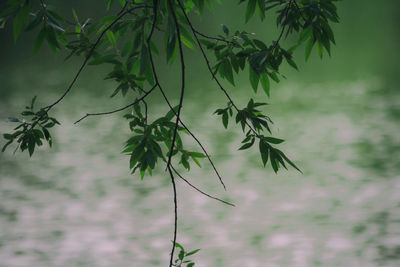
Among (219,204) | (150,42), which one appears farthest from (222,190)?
(150,42)

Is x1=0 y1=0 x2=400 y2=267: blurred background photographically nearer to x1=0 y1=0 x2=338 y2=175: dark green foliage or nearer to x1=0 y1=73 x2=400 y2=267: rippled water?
x1=0 y1=73 x2=400 y2=267: rippled water

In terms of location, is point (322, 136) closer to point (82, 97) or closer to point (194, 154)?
point (82, 97)

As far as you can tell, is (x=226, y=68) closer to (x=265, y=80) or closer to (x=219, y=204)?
(x=265, y=80)

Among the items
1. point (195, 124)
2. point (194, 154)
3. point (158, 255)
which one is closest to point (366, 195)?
point (158, 255)

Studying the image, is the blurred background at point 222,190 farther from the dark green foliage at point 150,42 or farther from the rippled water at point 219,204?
the dark green foliage at point 150,42

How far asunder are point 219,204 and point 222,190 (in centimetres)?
21

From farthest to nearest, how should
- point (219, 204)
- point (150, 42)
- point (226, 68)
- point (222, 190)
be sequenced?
point (222, 190) < point (219, 204) < point (226, 68) < point (150, 42)

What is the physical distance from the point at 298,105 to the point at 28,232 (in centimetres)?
293

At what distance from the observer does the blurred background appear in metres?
3.34

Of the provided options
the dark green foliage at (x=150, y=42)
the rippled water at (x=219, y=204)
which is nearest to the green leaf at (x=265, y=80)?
the dark green foliage at (x=150, y=42)

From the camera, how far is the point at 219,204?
3867mm

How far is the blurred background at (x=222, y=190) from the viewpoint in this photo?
3344 mm

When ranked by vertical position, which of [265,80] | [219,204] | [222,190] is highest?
[222,190]

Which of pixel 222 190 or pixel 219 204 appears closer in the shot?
pixel 219 204
